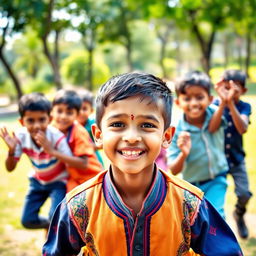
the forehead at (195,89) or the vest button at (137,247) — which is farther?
the forehead at (195,89)

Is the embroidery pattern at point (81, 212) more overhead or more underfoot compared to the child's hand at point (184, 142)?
more underfoot

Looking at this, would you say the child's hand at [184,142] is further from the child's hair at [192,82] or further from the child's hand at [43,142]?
the child's hand at [43,142]

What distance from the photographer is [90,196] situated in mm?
1723

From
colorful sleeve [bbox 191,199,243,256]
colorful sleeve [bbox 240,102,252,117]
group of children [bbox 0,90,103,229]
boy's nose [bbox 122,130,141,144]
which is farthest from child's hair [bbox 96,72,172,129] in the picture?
colorful sleeve [bbox 240,102,252,117]

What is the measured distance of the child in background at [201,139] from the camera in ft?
9.71

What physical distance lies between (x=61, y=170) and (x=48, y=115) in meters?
0.47

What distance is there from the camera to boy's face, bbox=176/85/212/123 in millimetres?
3020

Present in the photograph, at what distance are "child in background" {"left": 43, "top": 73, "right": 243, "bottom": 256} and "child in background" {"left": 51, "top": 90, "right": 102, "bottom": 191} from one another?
136cm

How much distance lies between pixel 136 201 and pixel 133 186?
69 mm

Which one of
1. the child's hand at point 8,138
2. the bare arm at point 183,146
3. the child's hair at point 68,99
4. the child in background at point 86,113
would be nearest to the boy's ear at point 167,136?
the bare arm at point 183,146

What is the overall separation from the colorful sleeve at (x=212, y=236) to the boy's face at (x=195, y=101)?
4.54 feet

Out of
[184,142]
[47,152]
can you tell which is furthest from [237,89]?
[47,152]

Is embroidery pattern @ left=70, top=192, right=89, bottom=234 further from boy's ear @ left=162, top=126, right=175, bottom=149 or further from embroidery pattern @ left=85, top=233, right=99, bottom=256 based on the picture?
boy's ear @ left=162, top=126, right=175, bottom=149

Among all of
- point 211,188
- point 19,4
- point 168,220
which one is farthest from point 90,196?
point 19,4
